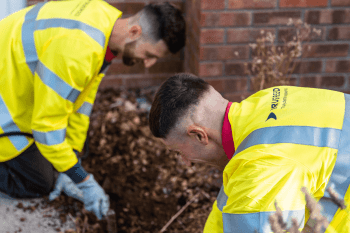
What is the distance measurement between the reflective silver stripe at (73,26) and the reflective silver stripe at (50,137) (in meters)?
0.53

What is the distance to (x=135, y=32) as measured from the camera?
82.5 inches

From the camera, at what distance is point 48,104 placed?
1888mm

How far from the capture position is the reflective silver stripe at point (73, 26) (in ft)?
6.17

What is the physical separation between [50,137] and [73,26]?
589mm

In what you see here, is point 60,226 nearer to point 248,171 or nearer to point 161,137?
point 161,137

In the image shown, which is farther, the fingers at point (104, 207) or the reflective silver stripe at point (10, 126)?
the fingers at point (104, 207)

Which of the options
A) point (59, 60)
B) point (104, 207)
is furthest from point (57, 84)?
point (104, 207)

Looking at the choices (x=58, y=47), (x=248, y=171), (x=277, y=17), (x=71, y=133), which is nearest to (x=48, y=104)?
(x=58, y=47)

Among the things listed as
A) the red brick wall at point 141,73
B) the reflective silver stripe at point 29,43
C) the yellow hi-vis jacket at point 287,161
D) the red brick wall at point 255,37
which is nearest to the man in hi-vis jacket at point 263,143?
the yellow hi-vis jacket at point 287,161

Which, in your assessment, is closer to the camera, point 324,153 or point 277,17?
point 324,153

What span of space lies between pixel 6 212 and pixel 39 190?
230 mm

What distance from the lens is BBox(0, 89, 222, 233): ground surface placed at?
2.26m

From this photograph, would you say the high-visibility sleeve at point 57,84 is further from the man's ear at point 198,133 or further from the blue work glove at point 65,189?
the man's ear at point 198,133

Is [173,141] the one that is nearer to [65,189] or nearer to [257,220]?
[257,220]
